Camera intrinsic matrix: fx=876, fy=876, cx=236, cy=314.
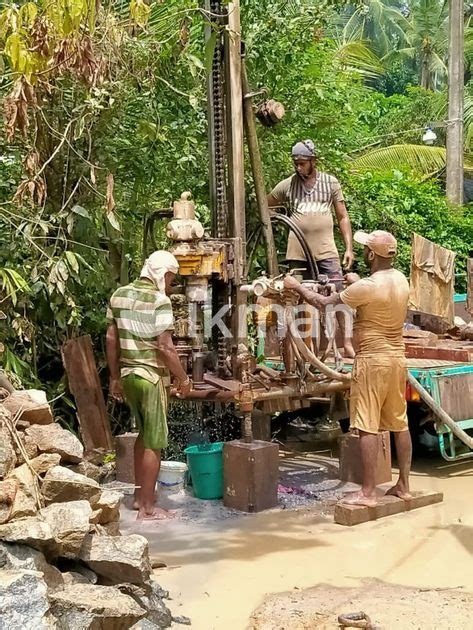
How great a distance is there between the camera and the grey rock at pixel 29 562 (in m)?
3.63

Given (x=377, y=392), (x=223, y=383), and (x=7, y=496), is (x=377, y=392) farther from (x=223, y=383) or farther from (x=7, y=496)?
(x=7, y=496)

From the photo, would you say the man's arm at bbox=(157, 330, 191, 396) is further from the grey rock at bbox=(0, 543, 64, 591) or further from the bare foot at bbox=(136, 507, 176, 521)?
the grey rock at bbox=(0, 543, 64, 591)

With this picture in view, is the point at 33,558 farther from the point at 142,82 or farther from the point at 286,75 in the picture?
the point at 286,75

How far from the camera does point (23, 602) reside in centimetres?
332

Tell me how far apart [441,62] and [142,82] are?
2293 cm

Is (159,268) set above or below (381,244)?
below

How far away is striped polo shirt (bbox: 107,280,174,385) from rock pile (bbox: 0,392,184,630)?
941 millimetres

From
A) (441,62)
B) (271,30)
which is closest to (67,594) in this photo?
(271,30)

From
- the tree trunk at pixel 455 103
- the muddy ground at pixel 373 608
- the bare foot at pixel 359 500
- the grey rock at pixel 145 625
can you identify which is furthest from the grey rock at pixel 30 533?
the tree trunk at pixel 455 103

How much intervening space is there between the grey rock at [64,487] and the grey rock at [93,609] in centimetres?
60

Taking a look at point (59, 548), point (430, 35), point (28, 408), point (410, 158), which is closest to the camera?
point (59, 548)

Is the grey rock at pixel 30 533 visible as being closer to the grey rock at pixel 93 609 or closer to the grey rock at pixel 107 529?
the grey rock at pixel 93 609

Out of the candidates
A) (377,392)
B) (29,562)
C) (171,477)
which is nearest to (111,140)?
(171,477)

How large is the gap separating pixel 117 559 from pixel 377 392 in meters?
2.43
